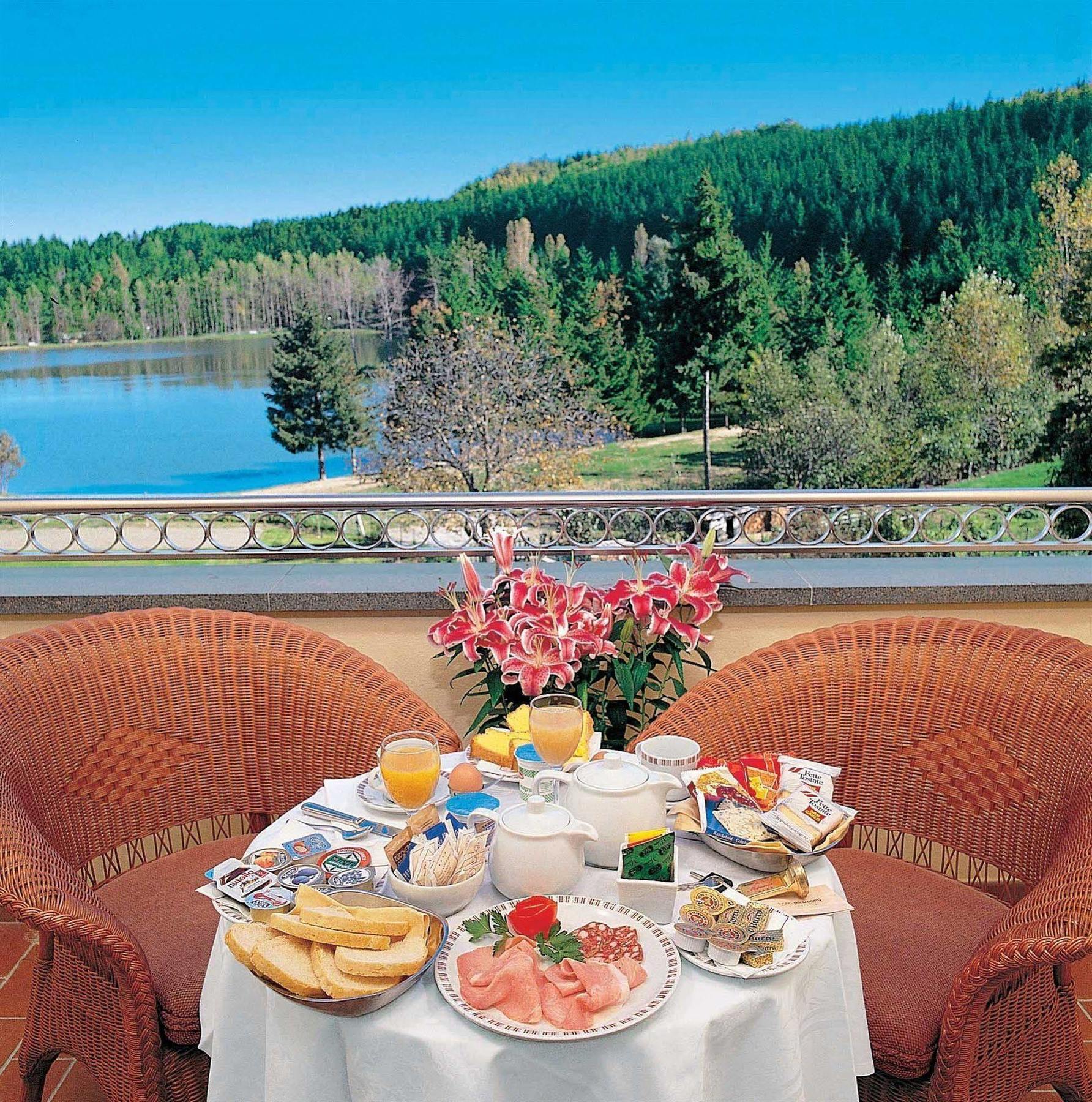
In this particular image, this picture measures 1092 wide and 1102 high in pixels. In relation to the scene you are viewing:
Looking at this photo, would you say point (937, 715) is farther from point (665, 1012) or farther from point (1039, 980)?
point (665, 1012)

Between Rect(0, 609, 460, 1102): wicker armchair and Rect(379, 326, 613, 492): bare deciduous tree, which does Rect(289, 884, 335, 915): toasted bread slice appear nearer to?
Rect(0, 609, 460, 1102): wicker armchair

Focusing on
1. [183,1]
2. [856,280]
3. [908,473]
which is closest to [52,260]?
[183,1]

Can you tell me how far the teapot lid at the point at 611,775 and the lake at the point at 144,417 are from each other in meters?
4.35

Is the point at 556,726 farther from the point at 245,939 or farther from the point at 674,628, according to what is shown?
the point at 674,628

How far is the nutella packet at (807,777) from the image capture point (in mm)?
1450

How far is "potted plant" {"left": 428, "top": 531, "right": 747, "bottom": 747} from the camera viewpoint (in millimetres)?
2137

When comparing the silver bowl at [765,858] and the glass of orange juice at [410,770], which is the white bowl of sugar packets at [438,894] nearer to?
the glass of orange juice at [410,770]

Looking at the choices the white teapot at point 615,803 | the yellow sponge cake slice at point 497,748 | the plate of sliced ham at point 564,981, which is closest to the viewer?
the plate of sliced ham at point 564,981

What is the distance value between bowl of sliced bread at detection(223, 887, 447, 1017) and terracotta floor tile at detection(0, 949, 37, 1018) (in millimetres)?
1330

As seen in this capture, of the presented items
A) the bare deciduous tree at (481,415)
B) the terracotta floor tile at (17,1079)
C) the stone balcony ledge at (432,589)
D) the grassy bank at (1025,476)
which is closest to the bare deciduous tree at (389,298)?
the bare deciduous tree at (481,415)

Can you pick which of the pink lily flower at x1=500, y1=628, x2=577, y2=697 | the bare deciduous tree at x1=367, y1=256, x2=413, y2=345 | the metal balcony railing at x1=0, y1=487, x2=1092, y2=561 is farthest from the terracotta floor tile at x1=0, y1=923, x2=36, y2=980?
the bare deciduous tree at x1=367, y1=256, x2=413, y2=345

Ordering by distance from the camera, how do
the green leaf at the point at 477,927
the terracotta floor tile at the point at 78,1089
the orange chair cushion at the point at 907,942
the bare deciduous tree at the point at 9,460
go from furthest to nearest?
the bare deciduous tree at the point at 9,460
the terracotta floor tile at the point at 78,1089
the orange chair cushion at the point at 907,942
the green leaf at the point at 477,927

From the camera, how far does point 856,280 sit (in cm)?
592

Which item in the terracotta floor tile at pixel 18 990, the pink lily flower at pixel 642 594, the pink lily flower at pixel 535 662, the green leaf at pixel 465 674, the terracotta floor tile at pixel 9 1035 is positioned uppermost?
the pink lily flower at pixel 642 594
